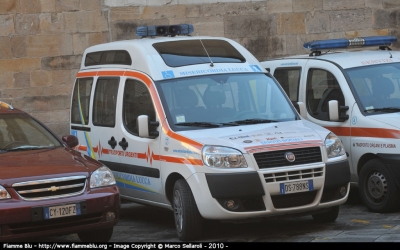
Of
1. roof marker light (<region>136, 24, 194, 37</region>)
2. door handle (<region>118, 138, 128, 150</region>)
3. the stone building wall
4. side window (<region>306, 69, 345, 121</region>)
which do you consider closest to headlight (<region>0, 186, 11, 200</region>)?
door handle (<region>118, 138, 128, 150</region>)

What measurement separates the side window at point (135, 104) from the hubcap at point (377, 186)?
262 cm

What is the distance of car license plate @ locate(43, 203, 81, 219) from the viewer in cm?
797

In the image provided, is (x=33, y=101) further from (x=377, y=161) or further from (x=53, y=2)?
(x=377, y=161)

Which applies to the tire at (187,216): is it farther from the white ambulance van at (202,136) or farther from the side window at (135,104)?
the side window at (135,104)

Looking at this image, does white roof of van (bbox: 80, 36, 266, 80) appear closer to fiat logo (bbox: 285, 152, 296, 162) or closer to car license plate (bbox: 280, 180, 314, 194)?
fiat logo (bbox: 285, 152, 296, 162)

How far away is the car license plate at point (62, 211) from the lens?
7973 mm

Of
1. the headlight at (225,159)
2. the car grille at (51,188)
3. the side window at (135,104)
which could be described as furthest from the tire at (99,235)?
the side window at (135,104)

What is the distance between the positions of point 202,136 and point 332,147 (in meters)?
1.33

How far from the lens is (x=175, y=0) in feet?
54.2

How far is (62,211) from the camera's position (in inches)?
316

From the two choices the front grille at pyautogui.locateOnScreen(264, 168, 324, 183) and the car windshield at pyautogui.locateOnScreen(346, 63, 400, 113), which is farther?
the car windshield at pyautogui.locateOnScreen(346, 63, 400, 113)

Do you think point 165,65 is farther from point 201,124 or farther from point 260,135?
point 260,135

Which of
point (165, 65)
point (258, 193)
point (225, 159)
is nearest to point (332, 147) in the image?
point (258, 193)

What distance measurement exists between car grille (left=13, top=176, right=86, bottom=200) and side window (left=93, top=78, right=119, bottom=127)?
2.00 meters
